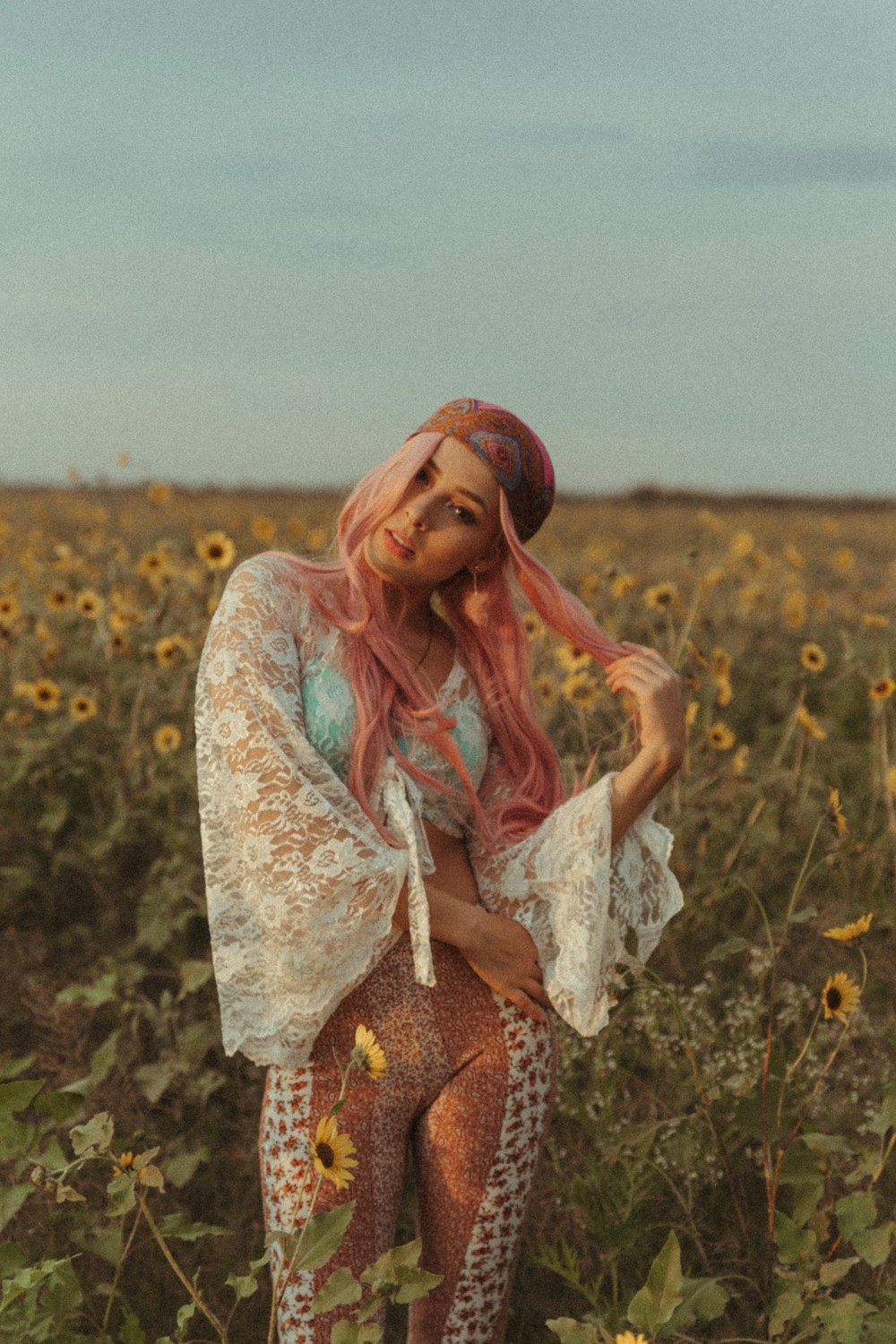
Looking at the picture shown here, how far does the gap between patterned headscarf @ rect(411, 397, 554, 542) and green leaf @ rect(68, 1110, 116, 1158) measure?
100 cm

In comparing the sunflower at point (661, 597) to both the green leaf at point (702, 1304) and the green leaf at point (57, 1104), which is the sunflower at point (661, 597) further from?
the green leaf at point (57, 1104)

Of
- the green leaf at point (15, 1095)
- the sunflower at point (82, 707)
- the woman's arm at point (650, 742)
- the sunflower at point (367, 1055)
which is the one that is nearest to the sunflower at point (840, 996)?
the woman's arm at point (650, 742)

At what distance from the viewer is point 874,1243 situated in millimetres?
1716

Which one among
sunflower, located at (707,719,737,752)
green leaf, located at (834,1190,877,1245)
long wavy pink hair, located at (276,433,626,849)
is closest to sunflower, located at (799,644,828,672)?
sunflower, located at (707,719,737,752)

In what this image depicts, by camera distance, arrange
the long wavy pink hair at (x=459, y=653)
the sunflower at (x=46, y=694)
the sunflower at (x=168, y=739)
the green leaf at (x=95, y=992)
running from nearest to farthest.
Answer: the long wavy pink hair at (x=459, y=653) → the green leaf at (x=95, y=992) → the sunflower at (x=168, y=739) → the sunflower at (x=46, y=694)

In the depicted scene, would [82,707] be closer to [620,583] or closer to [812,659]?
[620,583]

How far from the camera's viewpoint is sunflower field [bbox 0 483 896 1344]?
6.06ft

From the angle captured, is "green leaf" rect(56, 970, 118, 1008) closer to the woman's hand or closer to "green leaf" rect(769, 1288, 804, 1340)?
the woman's hand

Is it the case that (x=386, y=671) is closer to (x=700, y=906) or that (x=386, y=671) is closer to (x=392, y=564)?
(x=392, y=564)

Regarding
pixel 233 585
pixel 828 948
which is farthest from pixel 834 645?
pixel 233 585

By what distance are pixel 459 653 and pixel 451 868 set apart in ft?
1.17

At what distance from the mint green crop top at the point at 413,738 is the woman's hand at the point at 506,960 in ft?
0.59

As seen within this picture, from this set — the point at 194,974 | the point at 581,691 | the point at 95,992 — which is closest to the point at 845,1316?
the point at 95,992

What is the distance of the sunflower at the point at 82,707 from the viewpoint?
3652 millimetres
